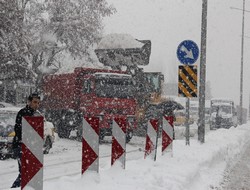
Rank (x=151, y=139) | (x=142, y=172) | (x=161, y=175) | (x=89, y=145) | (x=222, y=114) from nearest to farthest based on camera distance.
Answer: (x=89, y=145) → (x=161, y=175) → (x=142, y=172) → (x=151, y=139) → (x=222, y=114)

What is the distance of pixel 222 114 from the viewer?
137 feet

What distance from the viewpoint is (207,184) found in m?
9.23

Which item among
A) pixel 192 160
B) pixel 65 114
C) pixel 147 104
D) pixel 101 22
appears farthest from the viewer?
pixel 101 22

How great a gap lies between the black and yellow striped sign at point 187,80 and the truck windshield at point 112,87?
16.5ft

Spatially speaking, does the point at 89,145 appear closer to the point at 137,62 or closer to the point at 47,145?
the point at 47,145

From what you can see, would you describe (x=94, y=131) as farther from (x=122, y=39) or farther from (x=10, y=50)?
(x=10, y=50)

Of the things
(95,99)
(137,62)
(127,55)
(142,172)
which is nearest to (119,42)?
(127,55)

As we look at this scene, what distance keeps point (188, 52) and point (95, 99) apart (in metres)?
5.71

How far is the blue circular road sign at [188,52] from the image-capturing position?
13578mm

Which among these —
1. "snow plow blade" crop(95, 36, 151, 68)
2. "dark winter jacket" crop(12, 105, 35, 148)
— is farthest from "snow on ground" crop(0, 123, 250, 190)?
"snow plow blade" crop(95, 36, 151, 68)

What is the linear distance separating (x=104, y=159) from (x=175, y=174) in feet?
16.9

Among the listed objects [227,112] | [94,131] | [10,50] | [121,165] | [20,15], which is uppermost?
[20,15]

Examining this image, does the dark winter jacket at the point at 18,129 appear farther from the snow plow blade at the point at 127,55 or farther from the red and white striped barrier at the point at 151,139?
the snow plow blade at the point at 127,55

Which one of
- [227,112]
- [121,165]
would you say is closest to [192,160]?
[121,165]
